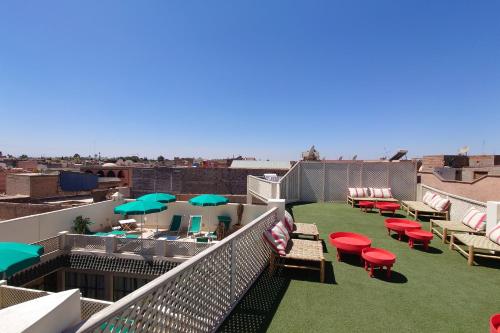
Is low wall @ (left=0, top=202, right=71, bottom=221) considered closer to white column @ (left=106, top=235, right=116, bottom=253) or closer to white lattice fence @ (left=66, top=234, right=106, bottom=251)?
white lattice fence @ (left=66, top=234, right=106, bottom=251)

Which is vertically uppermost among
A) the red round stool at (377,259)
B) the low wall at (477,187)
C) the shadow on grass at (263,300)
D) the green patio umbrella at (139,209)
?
the low wall at (477,187)

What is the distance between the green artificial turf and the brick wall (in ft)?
57.8

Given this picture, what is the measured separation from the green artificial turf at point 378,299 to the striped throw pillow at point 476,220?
1.52m

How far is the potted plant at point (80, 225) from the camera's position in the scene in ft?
35.6

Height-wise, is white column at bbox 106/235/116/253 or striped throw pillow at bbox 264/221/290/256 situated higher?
striped throw pillow at bbox 264/221/290/256

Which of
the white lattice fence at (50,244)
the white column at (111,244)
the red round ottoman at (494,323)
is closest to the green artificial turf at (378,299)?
the red round ottoman at (494,323)

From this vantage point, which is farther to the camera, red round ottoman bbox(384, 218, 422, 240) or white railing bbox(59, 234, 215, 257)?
white railing bbox(59, 234, 215, 257)

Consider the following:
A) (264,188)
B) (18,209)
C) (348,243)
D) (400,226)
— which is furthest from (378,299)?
(18,209)

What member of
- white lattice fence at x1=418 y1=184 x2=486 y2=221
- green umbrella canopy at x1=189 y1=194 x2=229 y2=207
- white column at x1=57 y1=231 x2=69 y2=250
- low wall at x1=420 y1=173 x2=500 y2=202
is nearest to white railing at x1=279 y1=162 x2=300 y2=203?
green umbrella canopy at x1=189 y1=194 x2=229 y2=207

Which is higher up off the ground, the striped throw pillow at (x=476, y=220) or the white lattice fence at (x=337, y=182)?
the white lattice fence at (x=337, y=182)

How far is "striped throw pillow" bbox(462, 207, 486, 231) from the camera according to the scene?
6945 mm

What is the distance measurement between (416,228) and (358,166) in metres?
6.40

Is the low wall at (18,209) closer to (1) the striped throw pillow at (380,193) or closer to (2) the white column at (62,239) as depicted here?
(2) the white column at (62,239)

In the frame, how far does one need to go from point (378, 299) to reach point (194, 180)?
2119 centimetres
